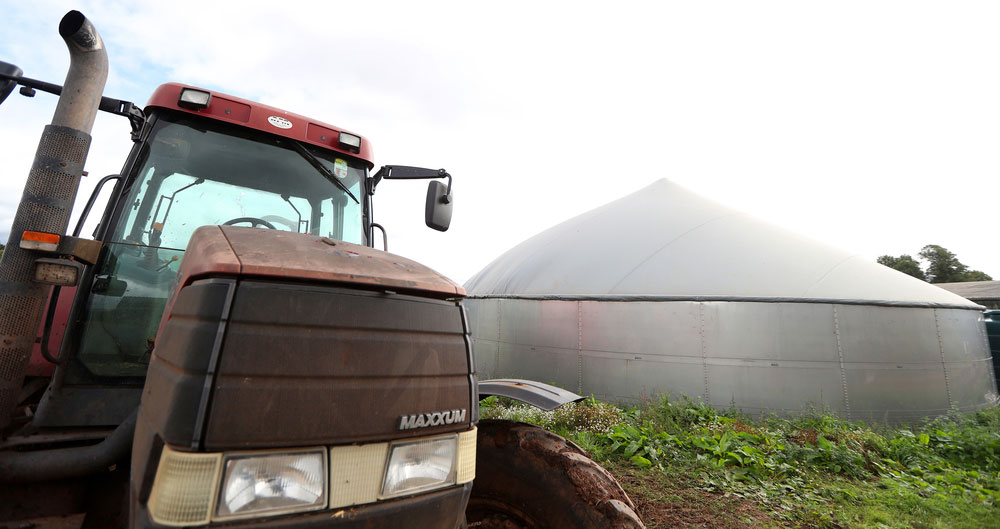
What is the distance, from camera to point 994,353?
34.9 feet

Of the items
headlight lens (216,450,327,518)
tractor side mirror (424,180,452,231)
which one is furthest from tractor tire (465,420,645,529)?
tractor side mirror (424,180,452,231)

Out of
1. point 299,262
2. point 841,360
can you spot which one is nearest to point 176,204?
point 299,262

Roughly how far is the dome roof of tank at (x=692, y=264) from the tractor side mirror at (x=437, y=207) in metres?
6.65

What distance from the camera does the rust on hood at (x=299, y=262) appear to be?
130 centimetres

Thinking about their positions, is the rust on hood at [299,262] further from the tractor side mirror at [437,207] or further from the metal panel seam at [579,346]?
the metal panel seam at [579,346]

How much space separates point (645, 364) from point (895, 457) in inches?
146

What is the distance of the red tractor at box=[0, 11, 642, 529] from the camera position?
1175 mm

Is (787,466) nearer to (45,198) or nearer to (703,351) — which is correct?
(703,351)

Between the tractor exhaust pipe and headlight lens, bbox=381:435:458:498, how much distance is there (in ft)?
5.90

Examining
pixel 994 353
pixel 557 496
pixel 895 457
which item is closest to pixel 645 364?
pixel 895 457

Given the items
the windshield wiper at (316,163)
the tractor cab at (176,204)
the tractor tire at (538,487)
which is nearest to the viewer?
the tractor tire at (538,487)

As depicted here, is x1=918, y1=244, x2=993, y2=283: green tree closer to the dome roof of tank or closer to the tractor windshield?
the dome roof of tank

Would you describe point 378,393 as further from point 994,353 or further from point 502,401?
point 994,353

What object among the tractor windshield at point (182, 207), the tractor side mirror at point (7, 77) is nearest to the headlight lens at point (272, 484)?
the tractor windshield at point (182, 207)
